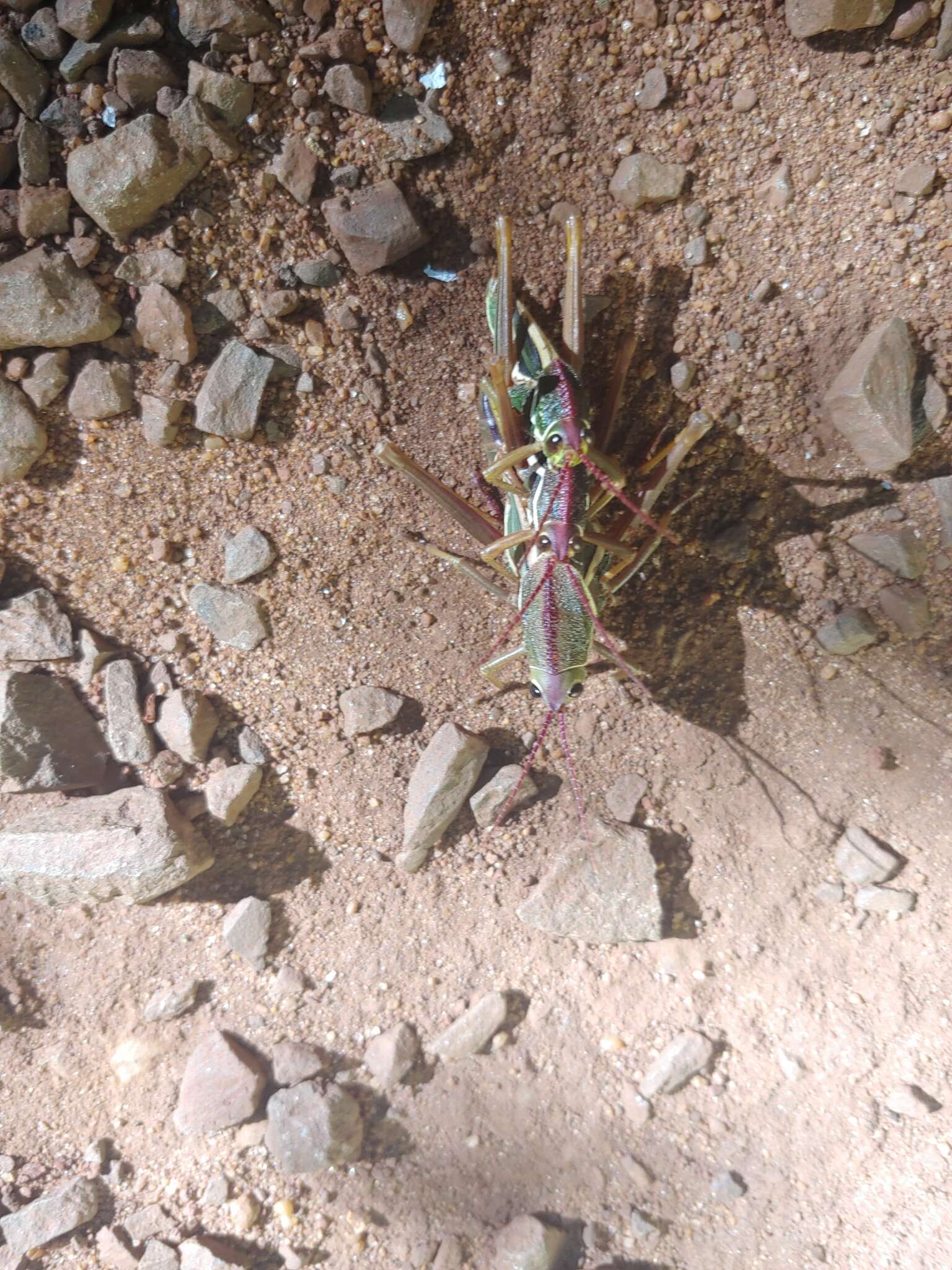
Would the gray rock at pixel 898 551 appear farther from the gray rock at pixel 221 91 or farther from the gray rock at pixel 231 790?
the gray rock at pixel 221 91

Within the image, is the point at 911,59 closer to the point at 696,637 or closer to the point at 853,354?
the point at 853,354

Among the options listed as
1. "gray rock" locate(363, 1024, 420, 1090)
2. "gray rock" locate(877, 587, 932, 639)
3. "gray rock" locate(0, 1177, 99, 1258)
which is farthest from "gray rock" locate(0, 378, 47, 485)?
"gray rock" locate(877, 587, 932, 639)

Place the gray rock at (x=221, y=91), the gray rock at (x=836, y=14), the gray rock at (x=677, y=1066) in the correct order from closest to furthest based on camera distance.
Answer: the gray rock at (x=836, y=14), the gray rock at (x=221, y=91), the gray rock at (x=677, y=1066)

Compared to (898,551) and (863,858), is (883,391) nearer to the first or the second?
(898,551)

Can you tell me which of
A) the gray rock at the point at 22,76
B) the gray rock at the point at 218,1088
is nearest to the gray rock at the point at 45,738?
the gray rock at the point at 218,1088

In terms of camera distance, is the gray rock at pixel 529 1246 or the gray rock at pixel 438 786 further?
the gray rock at pixel 438 786

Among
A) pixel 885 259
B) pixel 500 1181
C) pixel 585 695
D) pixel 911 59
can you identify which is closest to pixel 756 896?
pixel 585 695

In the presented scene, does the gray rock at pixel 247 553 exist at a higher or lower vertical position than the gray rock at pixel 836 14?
lower
